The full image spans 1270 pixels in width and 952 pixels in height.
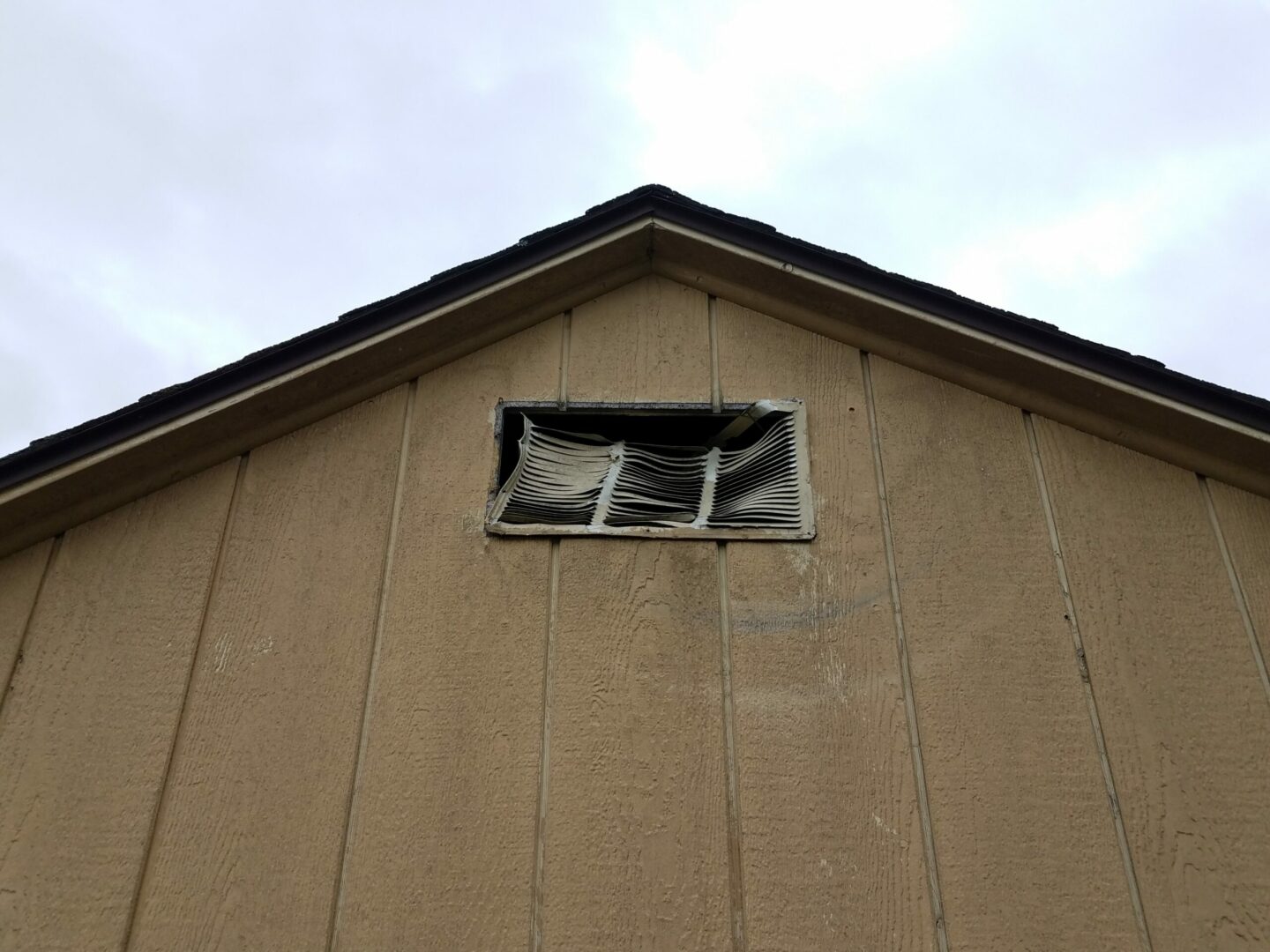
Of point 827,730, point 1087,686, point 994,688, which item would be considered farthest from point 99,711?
point 1087,686

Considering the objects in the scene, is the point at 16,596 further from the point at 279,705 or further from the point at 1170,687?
the point at 1170,687

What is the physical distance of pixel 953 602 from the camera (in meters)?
2.49

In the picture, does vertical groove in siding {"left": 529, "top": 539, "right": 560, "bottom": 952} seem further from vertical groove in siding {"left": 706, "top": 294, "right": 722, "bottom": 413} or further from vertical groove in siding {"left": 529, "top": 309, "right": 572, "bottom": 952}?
vertical groove in siding {"left": 706, "top": 294, "right": 722, "bottom": 413}

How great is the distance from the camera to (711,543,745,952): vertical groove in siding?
82.4 inches

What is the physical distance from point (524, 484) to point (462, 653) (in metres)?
0.53

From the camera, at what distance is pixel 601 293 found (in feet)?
10.5

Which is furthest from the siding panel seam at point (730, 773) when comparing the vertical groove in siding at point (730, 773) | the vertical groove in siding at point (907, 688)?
the vertical groove in siding at point (907, 688)

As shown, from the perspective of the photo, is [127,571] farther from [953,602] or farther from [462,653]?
[953,602]

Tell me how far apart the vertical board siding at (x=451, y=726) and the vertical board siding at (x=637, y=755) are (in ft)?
0.23

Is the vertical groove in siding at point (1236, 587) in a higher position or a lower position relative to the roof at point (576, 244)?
lower

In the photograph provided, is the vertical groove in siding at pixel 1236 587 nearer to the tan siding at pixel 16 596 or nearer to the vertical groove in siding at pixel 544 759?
the vertical groove in siding at pixel 544 759

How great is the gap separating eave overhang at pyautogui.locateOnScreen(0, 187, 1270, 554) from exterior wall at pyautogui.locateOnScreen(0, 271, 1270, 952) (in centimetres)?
8

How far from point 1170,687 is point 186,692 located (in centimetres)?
223

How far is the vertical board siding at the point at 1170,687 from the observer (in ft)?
6.89
